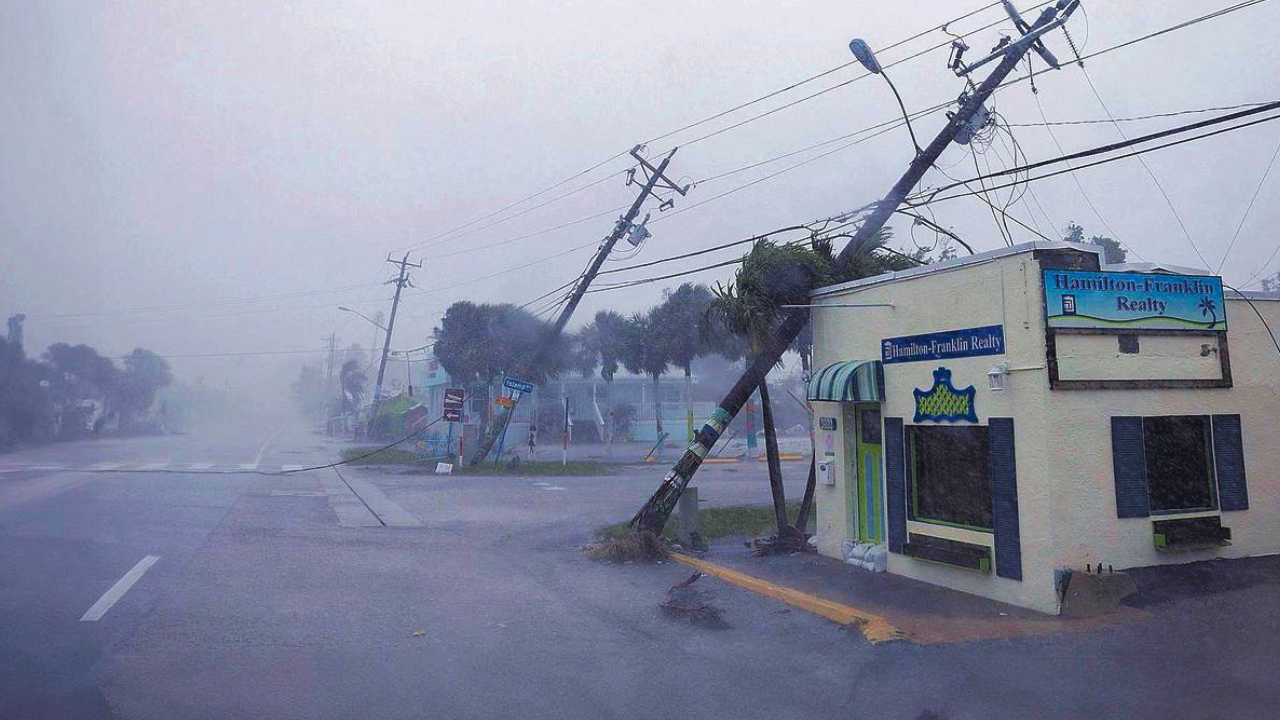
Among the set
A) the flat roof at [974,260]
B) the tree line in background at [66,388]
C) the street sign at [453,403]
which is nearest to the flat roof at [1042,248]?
the flat roof at [974,260]

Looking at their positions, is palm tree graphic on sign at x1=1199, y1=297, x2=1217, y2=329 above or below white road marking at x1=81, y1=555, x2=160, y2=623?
above

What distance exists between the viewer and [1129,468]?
28.1 ft

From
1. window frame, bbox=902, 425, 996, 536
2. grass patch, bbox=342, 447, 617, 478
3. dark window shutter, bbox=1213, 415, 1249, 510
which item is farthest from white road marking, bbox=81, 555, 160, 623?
grass patch, bbox=342, 447, 617, 478

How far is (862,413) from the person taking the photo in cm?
1109

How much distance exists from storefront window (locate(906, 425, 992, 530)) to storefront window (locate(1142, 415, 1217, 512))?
161 cm

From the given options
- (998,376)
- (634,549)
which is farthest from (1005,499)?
(634,549)

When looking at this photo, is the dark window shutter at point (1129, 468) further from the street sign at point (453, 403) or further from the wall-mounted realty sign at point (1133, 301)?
the street sign at point (453, 403)

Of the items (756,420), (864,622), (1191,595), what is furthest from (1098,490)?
(756,420)

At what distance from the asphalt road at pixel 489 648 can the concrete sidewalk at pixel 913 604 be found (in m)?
0.31

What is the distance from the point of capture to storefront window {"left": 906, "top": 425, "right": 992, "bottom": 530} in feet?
29.8

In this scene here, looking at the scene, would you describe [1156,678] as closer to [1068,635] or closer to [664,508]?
[1068,635]

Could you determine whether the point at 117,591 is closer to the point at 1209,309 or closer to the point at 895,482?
the point at 895,482

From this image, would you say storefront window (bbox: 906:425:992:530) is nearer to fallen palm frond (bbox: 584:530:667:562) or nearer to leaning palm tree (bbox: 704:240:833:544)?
leaning palm tree (bbox: 704:240:833:544)

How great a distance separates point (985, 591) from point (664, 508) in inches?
204
